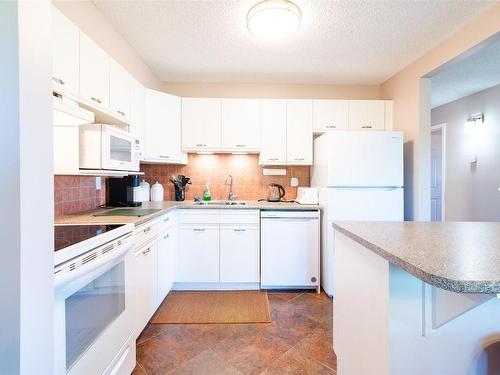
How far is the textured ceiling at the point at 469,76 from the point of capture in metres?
2.53

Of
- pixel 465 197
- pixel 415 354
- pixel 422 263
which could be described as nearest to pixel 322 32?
pixel 422 263

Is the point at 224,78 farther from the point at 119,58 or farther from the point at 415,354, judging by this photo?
the point at 415,354

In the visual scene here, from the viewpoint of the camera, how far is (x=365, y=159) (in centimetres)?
247

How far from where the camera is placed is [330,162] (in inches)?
97.0

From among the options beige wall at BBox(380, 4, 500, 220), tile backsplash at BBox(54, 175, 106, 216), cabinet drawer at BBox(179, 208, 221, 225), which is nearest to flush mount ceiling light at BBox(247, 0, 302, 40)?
beige wall at BBox(380, 4, 500, 220)

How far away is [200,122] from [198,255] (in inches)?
58.2

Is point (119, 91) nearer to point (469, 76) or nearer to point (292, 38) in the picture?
point (292, 38)

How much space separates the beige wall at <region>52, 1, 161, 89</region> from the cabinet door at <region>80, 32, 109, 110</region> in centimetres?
25

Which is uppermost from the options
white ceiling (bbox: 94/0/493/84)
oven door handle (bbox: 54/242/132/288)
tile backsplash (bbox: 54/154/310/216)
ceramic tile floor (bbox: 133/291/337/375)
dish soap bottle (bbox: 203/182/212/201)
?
white ceiling (bbox: 94/0/493/84)

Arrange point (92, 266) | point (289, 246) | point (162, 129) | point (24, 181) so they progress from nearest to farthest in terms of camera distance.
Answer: point (24, 181)
point (92, 266)
point (289, 246)
point (162, 129)

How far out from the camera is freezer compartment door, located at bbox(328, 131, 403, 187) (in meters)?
2.46

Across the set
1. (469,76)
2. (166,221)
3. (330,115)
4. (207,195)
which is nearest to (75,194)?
(166,221)

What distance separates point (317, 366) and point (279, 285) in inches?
41.0

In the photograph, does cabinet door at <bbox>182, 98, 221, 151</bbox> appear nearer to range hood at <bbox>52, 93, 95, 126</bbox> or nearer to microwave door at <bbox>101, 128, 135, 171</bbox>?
microwave door at <bbox>101, 128, 135, 171</bbox>
